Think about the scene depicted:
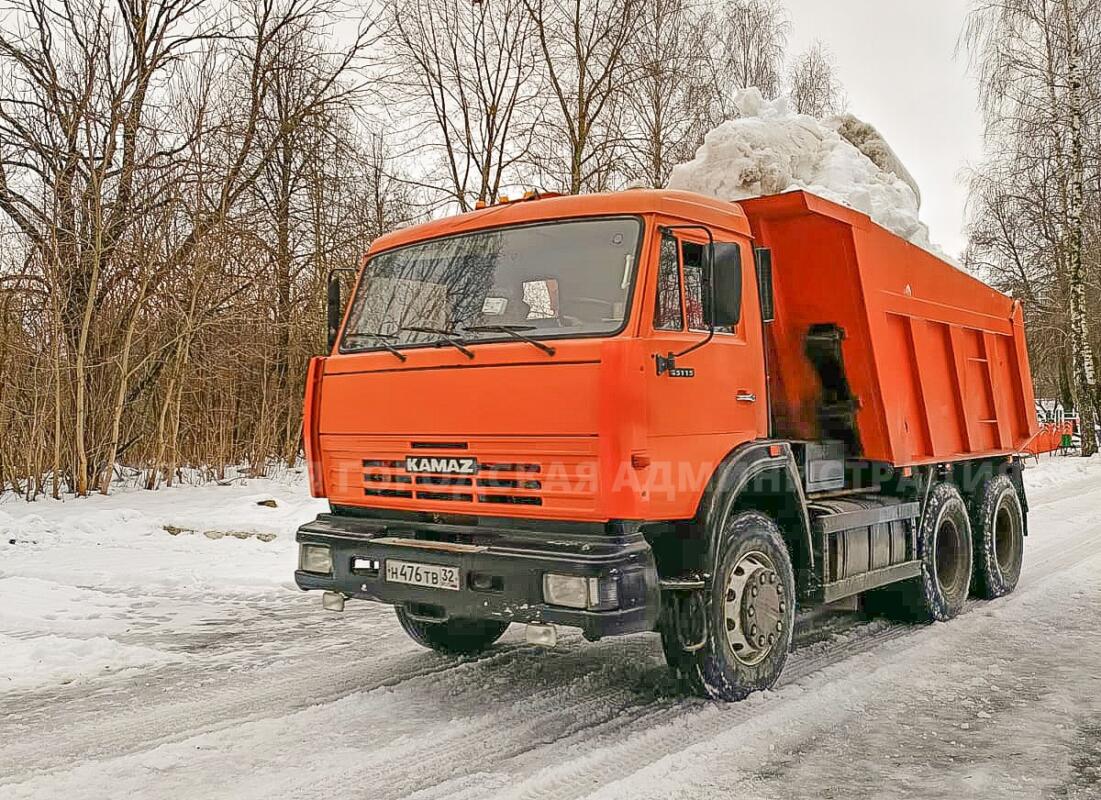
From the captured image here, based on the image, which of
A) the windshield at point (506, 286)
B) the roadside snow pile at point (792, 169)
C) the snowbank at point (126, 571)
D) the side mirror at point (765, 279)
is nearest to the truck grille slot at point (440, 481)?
the windshield at point (506, 286)

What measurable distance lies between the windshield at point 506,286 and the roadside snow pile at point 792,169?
292 centimetres

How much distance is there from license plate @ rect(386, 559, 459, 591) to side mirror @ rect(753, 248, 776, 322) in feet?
7.98

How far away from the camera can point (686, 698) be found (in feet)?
16.9

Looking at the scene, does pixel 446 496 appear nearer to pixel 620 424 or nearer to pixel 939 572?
pixel 620 424

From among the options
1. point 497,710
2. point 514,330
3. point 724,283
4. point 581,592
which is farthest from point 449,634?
point 724,283

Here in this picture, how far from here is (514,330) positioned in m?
4.75

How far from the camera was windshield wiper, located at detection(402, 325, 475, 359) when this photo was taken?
189 inches

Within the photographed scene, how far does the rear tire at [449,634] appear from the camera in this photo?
6020 millimetres

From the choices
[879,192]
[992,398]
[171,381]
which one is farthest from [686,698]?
[171,381]

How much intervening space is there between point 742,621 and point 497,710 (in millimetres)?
1408

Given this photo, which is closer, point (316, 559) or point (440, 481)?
point (440, 481)

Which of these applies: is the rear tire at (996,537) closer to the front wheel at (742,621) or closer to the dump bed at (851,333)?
the dump bed at (851,333)

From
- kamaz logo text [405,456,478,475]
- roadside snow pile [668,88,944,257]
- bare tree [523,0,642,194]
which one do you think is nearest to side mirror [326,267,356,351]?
kamaz logo text [405,456,478,475]

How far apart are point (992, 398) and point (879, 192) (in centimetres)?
209
